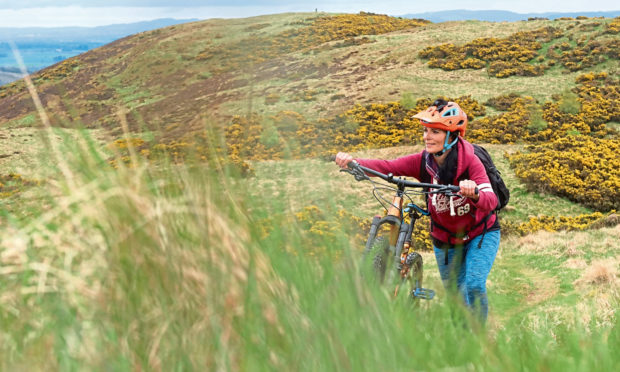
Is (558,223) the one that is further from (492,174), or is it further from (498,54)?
(498,54)

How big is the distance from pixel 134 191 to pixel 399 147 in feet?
94.2

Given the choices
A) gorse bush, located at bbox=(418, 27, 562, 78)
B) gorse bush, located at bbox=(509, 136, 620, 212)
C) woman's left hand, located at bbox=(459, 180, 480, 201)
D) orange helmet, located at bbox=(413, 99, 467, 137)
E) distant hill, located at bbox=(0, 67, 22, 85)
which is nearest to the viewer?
distant hill, located at bbox=(0, 67, 22, 85)

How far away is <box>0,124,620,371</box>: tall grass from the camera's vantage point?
1318mm

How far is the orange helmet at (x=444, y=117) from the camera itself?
4.43 m

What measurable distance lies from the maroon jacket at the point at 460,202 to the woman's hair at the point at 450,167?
0.05m

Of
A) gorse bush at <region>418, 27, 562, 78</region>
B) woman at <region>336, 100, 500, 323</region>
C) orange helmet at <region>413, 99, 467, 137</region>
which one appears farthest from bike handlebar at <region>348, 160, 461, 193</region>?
gorse bush at <region>418, 27, 562, 78</region>

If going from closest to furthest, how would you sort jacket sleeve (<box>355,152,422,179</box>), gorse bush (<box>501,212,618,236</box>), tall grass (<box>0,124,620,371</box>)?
tall grass (<box>0,124,620,371</box>), jacket sleeve (<box>355,152,422,179</box>), gorse bush (<box>501,212,618,236</box>)

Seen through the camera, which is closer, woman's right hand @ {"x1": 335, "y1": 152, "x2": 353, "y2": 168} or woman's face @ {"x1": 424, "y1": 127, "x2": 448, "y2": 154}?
woman's face @ {"x1": 424, "y1": 127, "x2": 448, "y2": 154}

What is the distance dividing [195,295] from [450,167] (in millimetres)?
3505

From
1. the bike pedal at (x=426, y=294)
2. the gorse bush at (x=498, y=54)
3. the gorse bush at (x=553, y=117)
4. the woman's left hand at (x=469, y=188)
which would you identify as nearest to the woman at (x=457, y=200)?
the woman's left hand at (x=469, y=188)

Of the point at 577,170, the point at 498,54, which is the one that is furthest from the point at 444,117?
the point at 498,54

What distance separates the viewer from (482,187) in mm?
4219

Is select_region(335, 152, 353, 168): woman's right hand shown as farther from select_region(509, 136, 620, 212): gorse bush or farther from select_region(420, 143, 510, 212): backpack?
select_region(509, 136, 620, 212): gorse bush

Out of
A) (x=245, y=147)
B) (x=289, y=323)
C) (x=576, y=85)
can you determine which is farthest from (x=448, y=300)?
(x=576, y=85)
